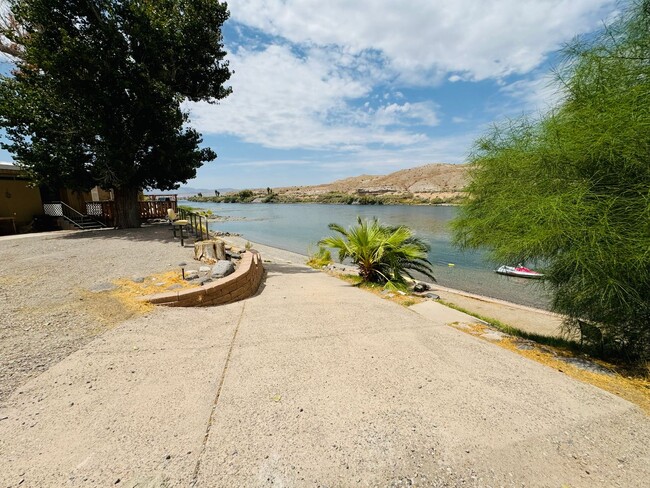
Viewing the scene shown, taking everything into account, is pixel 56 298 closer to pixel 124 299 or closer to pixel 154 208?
pixel 124 299

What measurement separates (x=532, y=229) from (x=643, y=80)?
6.02 ft

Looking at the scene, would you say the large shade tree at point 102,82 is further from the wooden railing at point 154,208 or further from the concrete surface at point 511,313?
the concrete surface at point 511,313

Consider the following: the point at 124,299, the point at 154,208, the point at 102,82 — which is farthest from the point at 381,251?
the point at 154,208

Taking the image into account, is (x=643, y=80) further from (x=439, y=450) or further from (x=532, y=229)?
(x=439, y=450)

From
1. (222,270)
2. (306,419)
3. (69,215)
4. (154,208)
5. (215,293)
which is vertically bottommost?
(306,419)

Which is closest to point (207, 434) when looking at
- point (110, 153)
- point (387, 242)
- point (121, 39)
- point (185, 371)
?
point (185, 371)

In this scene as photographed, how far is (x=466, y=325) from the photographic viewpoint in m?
4.49

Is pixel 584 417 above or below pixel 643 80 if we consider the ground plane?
below

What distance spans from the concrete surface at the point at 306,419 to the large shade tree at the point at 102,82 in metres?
11.0

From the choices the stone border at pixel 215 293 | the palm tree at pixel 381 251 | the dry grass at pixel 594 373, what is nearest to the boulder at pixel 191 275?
the stone border at pixel 215 293

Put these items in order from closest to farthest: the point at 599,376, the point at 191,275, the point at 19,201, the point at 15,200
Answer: the point at 599,376 → the point at 191,275 → the point at 15,200 → the point at 19,201

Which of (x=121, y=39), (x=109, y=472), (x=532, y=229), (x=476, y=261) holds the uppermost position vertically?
(x=121, y=39)

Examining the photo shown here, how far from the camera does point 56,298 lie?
4.14 meters

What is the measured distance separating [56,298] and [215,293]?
2080mm
